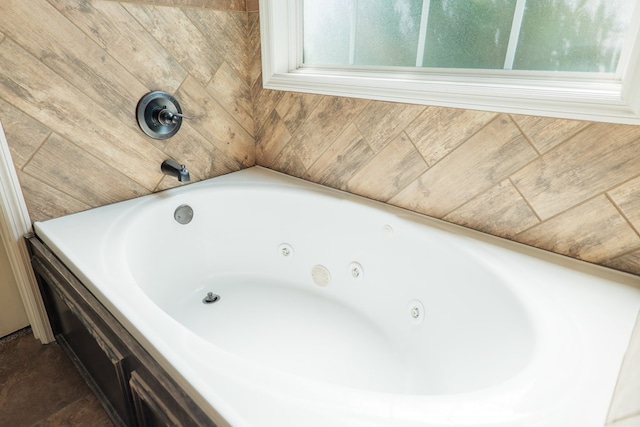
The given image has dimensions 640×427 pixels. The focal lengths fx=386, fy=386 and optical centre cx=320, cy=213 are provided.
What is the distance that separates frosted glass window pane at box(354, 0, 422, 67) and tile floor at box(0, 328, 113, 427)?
1.60 m

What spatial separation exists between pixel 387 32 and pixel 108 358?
4.65ft

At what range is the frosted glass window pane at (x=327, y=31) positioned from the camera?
5.22ft

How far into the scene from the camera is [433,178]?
4.45ft

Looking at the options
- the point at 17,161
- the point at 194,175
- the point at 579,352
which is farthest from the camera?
the point at 194,175

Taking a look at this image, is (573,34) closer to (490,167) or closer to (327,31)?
(490,167)

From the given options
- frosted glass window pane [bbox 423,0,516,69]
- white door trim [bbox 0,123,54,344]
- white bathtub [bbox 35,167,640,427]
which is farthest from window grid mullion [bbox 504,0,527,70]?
white door trim [bbox 0,123,54,344]

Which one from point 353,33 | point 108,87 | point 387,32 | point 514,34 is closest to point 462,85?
point 514,34

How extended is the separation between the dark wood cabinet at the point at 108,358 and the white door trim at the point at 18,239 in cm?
4

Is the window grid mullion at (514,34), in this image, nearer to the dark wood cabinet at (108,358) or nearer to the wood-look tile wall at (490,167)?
the wood-look tile wall at (490,167)

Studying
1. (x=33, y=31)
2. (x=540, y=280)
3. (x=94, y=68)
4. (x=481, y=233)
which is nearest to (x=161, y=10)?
(x=94, y=68)

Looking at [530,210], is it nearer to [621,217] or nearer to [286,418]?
[621,217]

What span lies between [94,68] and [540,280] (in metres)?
1.59

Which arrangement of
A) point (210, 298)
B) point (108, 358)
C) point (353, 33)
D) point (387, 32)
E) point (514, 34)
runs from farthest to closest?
point (210, 298) < point (353, 33) < point (387, 32) < point (514, 34) < point (108, 358)

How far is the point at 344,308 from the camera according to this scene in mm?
1616
